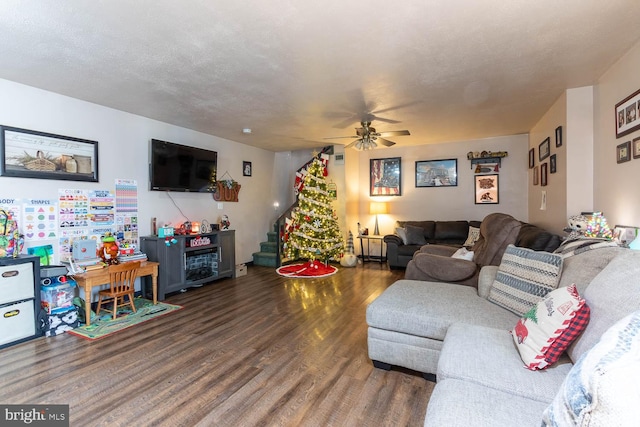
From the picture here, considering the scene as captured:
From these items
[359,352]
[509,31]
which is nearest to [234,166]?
[359,352]

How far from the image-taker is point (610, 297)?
1.30 m

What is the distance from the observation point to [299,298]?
402 centimetres

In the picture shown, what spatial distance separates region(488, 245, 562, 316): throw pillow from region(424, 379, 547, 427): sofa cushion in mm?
937

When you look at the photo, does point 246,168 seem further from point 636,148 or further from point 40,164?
point 636,148

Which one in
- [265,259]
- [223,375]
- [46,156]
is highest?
[46,156]

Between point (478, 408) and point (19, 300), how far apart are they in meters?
3.73


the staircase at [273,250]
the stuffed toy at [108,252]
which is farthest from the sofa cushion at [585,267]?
the staircase at [273,250]

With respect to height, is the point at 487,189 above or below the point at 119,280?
above

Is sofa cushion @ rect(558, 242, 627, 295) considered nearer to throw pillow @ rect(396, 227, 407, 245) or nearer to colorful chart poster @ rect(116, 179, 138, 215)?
throw pillow @ rect(396, 227, 407, 245)

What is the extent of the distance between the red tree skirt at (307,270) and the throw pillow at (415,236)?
1493 millimetres

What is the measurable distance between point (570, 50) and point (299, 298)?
372 centimetres

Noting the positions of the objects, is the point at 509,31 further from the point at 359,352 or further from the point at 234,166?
the point at 234,166

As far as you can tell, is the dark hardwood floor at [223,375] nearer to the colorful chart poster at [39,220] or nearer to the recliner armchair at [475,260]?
the recliner armchair at [475,260]

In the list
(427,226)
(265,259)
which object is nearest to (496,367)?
(427,226)
